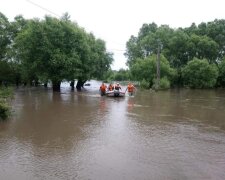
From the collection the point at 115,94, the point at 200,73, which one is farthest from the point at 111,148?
the point at 200,73

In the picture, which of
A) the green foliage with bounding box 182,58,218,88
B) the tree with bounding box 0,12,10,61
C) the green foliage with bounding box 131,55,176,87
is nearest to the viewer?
the tree with bounding box 0,12,10,61

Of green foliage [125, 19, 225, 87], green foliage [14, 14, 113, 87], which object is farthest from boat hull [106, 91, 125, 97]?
green foliage [125, 19, 225, 87]

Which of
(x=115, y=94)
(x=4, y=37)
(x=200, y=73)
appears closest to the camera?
(x=115, y=94)

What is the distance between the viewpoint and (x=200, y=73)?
2539 inches

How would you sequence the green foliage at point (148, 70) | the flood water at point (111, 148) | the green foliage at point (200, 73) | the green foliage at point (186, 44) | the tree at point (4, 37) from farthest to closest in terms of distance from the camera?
1. the green foliage at point (186, 44)
2. the green foliage at point (200, 73)
3. the green foliage at point (148, 70)
4. the tree at point (4, 37)
5. the flood water at point (111, 148)

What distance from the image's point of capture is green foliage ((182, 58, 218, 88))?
211 ft

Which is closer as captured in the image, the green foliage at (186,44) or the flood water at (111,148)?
the flood water at (111,148)

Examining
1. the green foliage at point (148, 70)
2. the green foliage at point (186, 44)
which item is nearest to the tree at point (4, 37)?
the green foliage at point (148, 70)

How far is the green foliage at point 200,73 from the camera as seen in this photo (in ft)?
211

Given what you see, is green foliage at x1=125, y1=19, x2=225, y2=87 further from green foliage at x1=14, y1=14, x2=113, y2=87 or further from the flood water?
the flood water

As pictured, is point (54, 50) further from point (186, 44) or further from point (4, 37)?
point (186, 44)

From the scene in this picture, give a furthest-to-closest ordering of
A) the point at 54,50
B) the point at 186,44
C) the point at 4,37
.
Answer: the point at 186,44 < the point at 4,37 < the point at 54,50

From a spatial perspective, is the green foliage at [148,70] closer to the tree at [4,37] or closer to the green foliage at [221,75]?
the green foliage at [221,75]

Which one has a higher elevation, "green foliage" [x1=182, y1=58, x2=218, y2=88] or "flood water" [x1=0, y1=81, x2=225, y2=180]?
"green foliage" [x1=182, y1=58, x2=218, y2=88]
